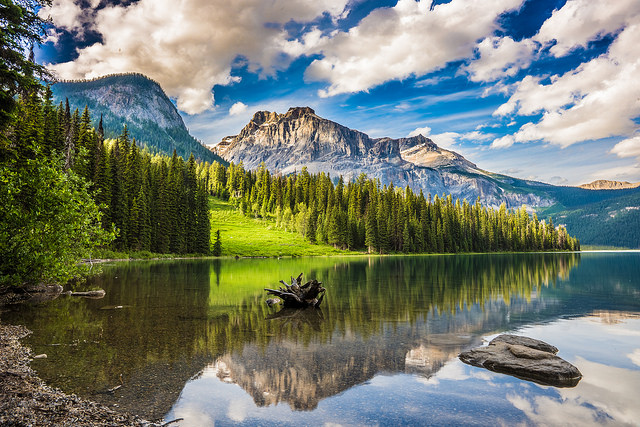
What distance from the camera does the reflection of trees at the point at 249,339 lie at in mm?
11367

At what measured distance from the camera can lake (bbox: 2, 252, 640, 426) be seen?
9.75 metres

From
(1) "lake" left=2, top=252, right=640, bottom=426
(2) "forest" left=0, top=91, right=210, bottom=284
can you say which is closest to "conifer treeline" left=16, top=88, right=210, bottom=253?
(2) "forest" left=0, top=91, right=210, bottom=284

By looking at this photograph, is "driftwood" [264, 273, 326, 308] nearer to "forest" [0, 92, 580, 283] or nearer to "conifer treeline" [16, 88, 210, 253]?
"forest" [0, 92, 580, 283]

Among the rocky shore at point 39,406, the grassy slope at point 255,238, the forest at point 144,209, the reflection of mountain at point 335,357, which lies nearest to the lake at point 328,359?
the reflection of mountain at point 335,357

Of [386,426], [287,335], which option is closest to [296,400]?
[386,426]

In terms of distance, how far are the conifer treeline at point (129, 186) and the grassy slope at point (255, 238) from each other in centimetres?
1398

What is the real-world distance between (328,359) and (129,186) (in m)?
83.7

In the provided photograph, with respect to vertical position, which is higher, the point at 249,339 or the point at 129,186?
the point at 129,186

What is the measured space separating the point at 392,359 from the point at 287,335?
5.70m

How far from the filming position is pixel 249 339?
16.8 m

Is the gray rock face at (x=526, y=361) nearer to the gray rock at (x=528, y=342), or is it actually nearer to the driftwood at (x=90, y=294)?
the gray rock at (x=528, y=342)

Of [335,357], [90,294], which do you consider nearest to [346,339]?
[335,357]

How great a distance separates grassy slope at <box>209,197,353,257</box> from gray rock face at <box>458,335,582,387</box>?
93.0 meters

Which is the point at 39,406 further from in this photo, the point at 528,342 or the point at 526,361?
the point at 528,342
